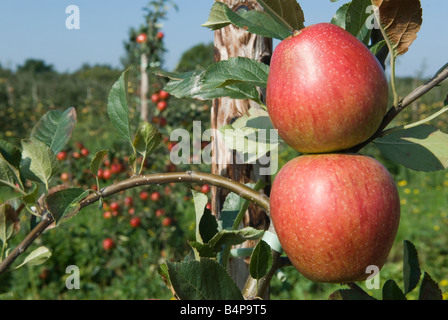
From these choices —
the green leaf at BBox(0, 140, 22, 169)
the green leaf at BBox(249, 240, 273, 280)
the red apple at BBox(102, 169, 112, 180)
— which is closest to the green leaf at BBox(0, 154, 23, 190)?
the green leaf at BBox(0, 140, 22, 169)

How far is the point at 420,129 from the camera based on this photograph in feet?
1.83

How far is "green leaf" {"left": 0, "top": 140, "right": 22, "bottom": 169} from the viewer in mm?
651

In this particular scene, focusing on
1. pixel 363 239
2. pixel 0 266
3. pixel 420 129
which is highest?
pixel 420 129

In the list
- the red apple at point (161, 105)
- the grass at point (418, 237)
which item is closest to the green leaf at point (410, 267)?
the grass at point (418, 237)

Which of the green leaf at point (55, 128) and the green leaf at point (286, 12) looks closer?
the green leaf at point (286, 12)

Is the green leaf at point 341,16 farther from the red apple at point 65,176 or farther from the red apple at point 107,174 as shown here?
the red apple at point 65,176

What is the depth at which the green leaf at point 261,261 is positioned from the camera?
506mm

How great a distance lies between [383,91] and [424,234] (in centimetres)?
Result: 357

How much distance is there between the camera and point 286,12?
50 cm

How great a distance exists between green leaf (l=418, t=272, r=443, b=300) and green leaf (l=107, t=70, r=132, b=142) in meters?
0.46

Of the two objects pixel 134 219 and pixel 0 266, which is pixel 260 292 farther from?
pixel 134 219

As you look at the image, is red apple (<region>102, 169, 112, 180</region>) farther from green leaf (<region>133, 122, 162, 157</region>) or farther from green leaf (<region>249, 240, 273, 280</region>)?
green leaf (<region>249, 240, 273, 280</region>)

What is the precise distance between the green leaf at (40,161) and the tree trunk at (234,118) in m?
0.34

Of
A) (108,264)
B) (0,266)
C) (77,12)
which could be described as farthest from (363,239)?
(108,264)
